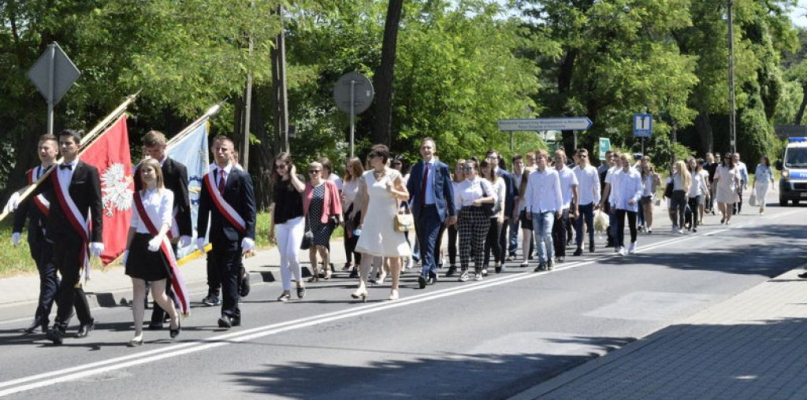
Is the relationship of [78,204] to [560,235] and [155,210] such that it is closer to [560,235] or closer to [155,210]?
[155,210]

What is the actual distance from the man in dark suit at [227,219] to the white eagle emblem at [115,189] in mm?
2393

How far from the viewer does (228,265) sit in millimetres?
10781

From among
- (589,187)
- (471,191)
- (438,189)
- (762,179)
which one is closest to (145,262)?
(438,189)

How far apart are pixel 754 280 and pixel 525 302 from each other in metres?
4.48

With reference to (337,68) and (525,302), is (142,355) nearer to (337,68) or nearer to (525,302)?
(525,302)

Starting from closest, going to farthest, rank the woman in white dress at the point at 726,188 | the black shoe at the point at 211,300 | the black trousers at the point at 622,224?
the black shoe at the point at 211,300 < the black trousers at the point at 622,224 < the woman in white dress at the point at 726,188

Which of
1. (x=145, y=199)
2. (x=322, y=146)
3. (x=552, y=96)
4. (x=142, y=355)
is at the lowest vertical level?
(x=142, y=355)

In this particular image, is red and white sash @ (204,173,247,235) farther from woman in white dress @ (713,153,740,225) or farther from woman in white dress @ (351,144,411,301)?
woman in white dress @ (713,153,740,225)

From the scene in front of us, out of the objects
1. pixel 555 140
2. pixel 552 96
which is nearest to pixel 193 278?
pixel 555 140

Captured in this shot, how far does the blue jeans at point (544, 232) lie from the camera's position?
1759 cm

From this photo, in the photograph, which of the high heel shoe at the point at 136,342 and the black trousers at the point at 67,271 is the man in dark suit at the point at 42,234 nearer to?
the black trousers at the point at 67,271

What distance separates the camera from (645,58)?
5184 cm

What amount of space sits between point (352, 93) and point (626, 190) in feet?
15.9

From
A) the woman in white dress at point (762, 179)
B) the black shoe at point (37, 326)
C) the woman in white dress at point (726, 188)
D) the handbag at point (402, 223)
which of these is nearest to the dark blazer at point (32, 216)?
the black shoe at point (37, 326)
